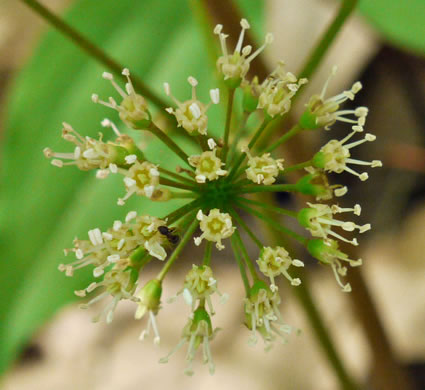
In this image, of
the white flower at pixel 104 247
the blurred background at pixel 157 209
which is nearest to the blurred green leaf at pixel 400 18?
the blurred background at pixel 157 209

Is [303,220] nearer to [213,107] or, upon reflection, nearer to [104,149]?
[104,149]

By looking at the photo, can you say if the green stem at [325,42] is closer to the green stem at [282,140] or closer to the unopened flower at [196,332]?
the green stem at [282,140]

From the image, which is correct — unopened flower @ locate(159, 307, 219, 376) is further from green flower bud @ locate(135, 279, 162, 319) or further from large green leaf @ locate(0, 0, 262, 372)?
large green leaf @ locate(0, 0, 262, 372)

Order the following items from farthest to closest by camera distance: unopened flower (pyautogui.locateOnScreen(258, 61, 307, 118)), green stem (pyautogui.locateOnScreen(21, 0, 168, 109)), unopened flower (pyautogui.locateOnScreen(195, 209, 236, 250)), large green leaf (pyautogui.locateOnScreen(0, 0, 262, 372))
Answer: large green leaf (pyautogui.locateOnScreen(0, 0, 262, 372))
green stem (pyautogui.locateOnScreen(21, 0, 168, 109))
unopened flower (pyautogui.locateOnScreen(258, 61, 307, 118))
unopened flower (pyautogui.locateOnScreen(195, 209, 236, 250))

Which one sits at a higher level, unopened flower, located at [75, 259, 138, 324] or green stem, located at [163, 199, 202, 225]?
green stem, located at [163, 199, 202, 225]

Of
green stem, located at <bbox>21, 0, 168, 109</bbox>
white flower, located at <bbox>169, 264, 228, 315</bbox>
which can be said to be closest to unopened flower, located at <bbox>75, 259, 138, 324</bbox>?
white flower, located at <bbox>169, 264, 228, 315</bbox>

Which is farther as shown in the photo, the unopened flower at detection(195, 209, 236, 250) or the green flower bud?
the green flower bud

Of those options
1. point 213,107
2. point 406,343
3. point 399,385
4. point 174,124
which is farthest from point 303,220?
point 406,343
